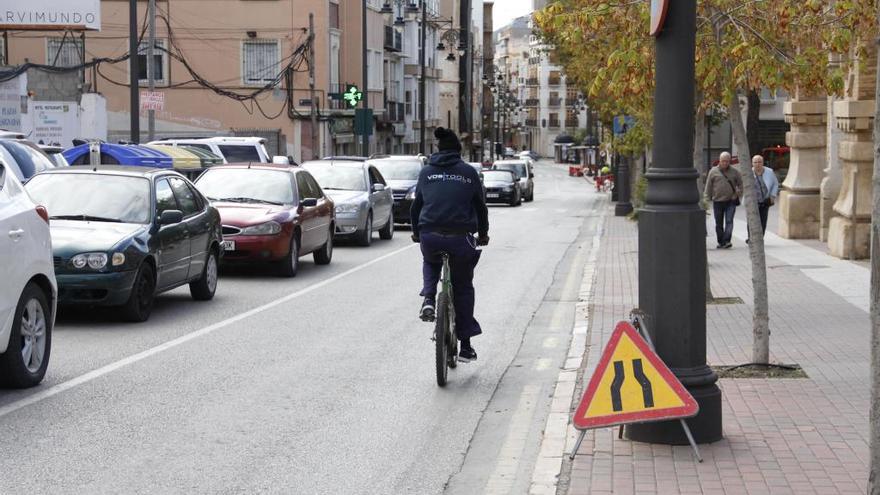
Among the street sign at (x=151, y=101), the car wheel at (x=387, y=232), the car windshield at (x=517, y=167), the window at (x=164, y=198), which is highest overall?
the street sign at (x=151, y=101)

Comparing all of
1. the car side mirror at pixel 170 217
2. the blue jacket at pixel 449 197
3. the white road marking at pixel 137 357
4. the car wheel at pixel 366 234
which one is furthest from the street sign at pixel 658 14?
the car wheel at pixel 366 234

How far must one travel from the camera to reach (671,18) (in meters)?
8.02

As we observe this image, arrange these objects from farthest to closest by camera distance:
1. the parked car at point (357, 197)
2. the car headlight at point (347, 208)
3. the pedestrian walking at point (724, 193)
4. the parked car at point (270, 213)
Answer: the parked car at point (357, 197), the car headlight at point (347, 208), the pedestrian walking at point (724, 193), the parked car at point (270, 213)

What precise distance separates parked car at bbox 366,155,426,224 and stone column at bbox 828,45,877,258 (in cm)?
1284

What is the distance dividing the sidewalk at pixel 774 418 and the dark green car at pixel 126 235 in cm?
433

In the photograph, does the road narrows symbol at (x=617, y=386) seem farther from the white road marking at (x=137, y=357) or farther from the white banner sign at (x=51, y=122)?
the white banner sign at (x=51, y=122)

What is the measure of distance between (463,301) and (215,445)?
3021mm

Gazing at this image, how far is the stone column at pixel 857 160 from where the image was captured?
22.1 meters

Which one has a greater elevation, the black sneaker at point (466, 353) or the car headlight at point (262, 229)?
the car headlight at point (262, 229)

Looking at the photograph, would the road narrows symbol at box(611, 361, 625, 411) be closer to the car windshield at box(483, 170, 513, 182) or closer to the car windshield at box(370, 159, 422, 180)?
the car windshield at box(370, 159, 422, 180)

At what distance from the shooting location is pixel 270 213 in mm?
19672

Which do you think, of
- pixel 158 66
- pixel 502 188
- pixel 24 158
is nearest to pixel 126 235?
pixel 24 158

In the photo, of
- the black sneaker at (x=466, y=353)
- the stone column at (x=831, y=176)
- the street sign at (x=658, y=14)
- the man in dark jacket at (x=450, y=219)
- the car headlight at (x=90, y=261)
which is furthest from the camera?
the stone column at (x=831, y=176)

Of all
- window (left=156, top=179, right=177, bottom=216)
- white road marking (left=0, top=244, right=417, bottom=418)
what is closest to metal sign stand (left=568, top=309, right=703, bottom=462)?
white road marking (left=0, top=244, right=417, bottom=418)
